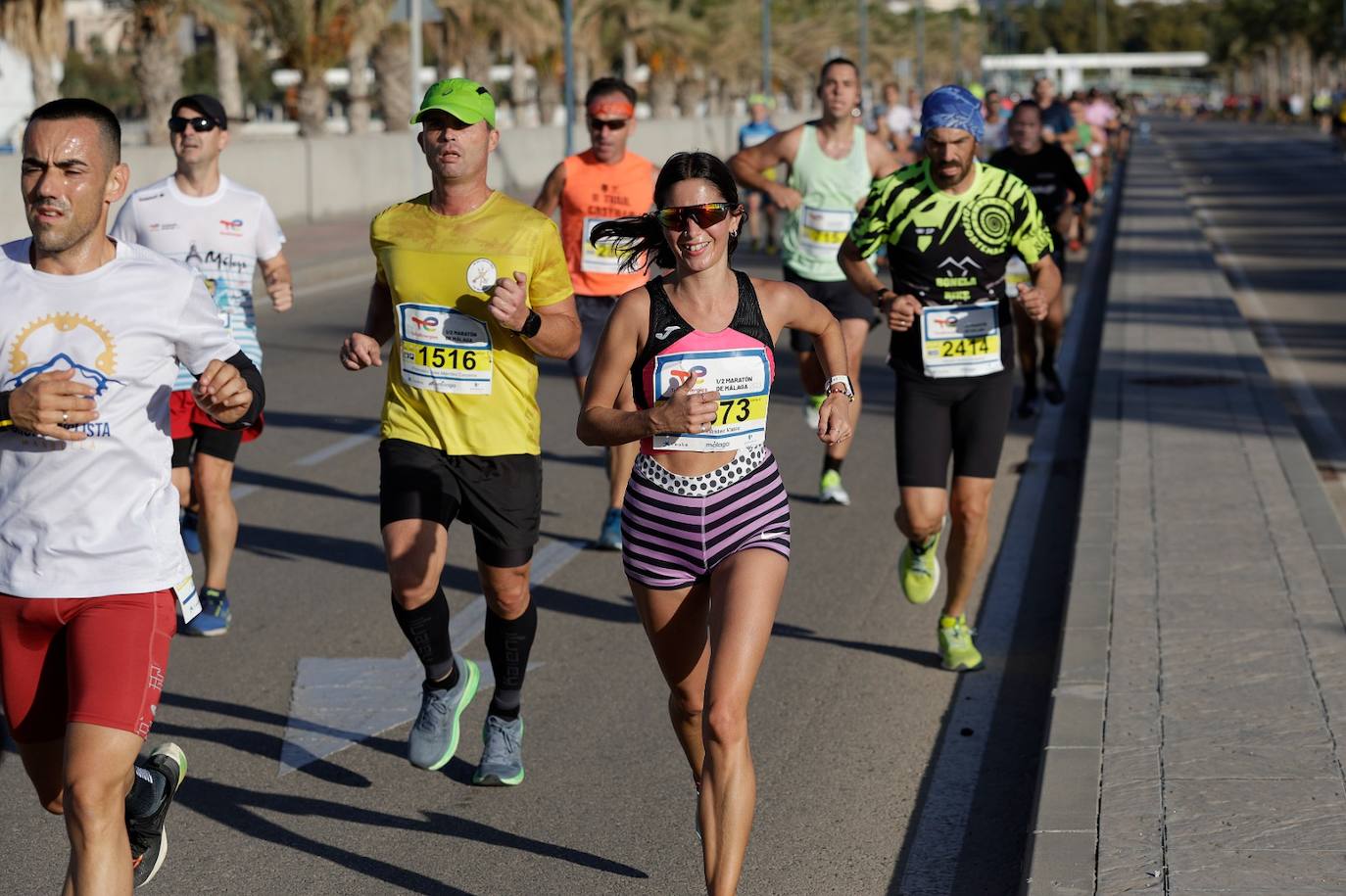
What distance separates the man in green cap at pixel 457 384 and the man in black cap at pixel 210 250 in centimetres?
211

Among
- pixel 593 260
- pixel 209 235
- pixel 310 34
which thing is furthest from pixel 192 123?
pixel 310 34

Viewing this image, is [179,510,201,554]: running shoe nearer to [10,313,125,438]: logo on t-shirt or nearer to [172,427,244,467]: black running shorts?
[172,427,244,467]: black running shorts

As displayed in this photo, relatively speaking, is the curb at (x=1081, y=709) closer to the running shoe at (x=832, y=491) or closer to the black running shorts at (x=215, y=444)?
the running shoe at (x=832, y=491)

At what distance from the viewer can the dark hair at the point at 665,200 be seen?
489 centimetres

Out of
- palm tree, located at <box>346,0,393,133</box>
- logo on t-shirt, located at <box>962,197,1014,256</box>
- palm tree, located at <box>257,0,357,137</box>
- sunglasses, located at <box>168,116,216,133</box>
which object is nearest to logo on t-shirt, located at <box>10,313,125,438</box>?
logo on t-shirt, located at <box>962,197,1014,256</box>

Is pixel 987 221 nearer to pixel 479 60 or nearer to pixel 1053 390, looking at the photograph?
pixel 1053 390

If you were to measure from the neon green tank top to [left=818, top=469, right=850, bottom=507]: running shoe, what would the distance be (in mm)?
1017

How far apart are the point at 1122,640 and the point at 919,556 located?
874mm

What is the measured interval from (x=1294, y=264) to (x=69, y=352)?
23.2 meters

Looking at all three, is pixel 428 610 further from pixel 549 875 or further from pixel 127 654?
pixel 127 654

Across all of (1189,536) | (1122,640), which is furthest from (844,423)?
(1189,536)

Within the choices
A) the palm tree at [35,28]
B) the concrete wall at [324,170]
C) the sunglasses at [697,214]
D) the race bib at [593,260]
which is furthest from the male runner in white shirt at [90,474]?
the palm tree at [35,28]

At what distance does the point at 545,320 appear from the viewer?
566cm

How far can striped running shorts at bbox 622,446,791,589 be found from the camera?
4.81 meters
